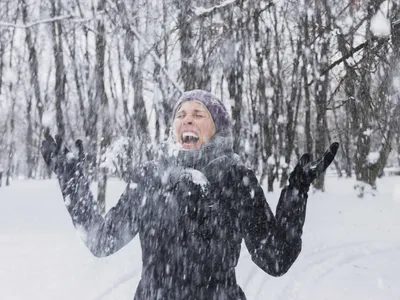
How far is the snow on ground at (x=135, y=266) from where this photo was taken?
488 centimetres

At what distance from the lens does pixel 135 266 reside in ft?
18.9

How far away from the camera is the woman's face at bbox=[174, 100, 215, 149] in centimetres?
182

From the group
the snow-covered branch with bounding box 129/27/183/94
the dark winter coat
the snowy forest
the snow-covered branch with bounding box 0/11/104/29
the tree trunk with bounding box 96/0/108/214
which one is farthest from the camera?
the tree trunk with bounding box 96/0/108/214

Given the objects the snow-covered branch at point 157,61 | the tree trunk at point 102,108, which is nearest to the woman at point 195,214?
the snow-covered branch at point 157,61

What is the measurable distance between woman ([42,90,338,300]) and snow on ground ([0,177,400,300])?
312cm

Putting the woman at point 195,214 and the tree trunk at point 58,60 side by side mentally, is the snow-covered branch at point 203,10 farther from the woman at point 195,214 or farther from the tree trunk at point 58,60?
the tree trunk at point 58,60

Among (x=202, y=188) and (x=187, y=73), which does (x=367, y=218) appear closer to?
(x=187, y=73)

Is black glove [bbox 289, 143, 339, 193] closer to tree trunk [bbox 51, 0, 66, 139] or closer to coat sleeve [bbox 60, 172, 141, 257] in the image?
coat sleeve [bbox 60, 172, 141, 257]

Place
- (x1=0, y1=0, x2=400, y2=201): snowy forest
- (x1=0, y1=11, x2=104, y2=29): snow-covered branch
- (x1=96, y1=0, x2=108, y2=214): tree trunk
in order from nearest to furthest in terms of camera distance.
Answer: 1. (x1=0, y1=0, x2=400, y2=201): snowy forest
2. (x1=0, y1=11, x2=104, y2=29): snow-covered branch
3. (x1=96, y1=0, x2=108, y2=214): tree trunk

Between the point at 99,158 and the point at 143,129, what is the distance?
165 centimetres

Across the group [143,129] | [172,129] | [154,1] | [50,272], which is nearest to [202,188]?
[172,129]

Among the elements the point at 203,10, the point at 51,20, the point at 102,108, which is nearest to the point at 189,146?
the point at 203,10

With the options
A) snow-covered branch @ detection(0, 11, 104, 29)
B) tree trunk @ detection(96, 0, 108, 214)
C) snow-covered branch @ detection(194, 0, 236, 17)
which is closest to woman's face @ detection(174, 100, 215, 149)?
snow-covered branch @ detection(194, 0, 236, 17)

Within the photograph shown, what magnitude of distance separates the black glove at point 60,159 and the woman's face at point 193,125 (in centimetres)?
44
